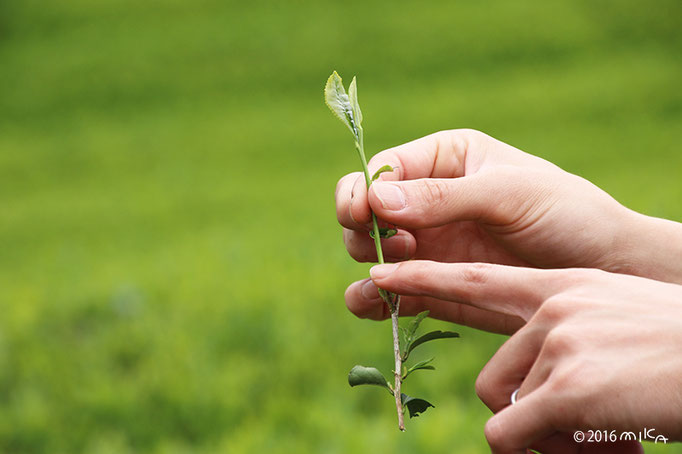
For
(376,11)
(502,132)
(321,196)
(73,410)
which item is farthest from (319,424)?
(376,11)

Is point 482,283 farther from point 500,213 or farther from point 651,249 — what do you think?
point 651,249

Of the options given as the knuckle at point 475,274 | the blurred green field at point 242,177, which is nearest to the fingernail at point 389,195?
the knuckle at point 475,274

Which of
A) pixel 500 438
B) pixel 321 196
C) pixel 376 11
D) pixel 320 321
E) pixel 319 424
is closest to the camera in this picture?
pixel 500 438

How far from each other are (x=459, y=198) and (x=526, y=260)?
47cm

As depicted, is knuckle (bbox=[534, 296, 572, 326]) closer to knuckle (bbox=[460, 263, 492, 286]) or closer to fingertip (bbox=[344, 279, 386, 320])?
knuckle (bbox=[460, 263, 492, 286])

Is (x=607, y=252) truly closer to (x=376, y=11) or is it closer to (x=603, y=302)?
(x=603, y=302)

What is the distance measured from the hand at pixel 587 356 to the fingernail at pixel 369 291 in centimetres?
71

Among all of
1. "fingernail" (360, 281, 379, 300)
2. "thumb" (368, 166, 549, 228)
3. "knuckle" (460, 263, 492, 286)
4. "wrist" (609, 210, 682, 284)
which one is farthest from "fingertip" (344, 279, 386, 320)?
"wrist" (609, 210, 682, 284)

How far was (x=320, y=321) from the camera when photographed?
479 centimetres

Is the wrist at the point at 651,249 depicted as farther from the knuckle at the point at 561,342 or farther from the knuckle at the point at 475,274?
the knuckle at the point at 561,342

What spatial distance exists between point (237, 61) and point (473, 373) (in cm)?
1555

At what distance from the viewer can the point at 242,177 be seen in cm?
1335

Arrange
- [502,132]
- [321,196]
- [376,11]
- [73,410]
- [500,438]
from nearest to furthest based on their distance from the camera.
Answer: [500,438], [73,410], [321,196], [502,132], [376,11]

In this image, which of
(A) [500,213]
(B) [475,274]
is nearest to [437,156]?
(A) [500,213]
